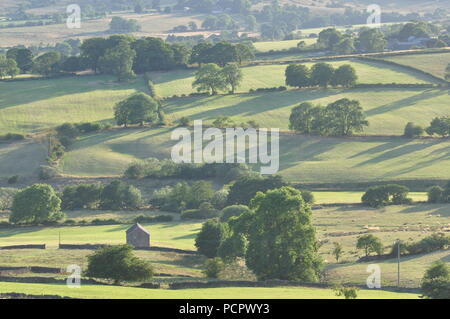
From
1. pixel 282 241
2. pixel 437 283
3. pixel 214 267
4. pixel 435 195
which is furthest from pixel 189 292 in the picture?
pixel 435 195

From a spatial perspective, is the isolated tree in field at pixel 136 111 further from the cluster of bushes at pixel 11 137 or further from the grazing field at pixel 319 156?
the cluster of bushes at pixel 11 137

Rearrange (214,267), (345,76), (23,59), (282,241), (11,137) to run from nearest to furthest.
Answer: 1. (282,241)
2. (214,267)
3. (11,137)
4. (345,76)
5. (23,59)

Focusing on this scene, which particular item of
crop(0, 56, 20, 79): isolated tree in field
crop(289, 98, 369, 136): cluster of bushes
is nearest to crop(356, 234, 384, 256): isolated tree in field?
crop(289, 98, 369, 136): cluster of bushes

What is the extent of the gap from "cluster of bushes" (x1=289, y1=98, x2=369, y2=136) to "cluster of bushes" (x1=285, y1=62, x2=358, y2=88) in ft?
70.3

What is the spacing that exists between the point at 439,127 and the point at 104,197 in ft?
156

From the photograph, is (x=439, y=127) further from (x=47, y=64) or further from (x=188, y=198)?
(x=47, y=64)

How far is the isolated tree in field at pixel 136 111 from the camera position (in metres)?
139

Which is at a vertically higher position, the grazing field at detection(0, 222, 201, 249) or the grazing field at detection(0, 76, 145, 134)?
the grazing field at detection(0, 76, 145, 134)

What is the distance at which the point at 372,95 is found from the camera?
508ft

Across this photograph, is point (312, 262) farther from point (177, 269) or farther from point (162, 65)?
point (162, 65)

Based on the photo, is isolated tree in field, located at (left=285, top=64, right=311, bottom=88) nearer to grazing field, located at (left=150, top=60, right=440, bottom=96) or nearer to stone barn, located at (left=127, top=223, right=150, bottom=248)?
grazing field, located at (left=150, top=60, right=440, bottom=96)

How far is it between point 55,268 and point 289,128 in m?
70.9

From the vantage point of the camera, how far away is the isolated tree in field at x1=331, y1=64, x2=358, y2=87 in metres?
158

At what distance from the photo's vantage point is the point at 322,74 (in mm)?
158500
